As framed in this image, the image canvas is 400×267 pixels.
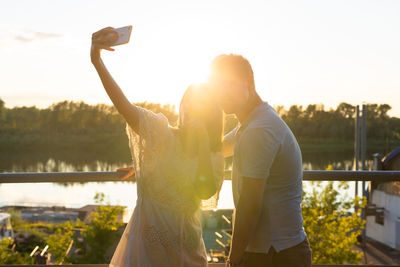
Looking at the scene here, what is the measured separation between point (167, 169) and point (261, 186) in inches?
20.7

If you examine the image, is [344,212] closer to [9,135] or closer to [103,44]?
[103,44]

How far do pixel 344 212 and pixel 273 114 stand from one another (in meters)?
9.95

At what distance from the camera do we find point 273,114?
1.71m

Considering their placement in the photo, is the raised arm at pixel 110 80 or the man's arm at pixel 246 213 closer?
the man's arm at pixel 246 213

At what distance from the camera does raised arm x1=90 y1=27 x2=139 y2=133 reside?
1.88m

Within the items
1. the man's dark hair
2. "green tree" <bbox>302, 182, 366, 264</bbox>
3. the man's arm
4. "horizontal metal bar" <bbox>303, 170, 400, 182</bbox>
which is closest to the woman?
the man's dark hair

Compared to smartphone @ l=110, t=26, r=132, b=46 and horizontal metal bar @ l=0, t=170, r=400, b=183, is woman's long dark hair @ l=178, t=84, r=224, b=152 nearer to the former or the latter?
smartphone @ l=110, t=26, r=132, b=46

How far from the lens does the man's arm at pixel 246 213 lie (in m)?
1.63

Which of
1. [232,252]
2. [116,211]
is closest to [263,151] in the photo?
[232,252]

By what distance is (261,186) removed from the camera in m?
1.64

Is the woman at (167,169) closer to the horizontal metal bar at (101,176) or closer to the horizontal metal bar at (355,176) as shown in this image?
the horizontal metal bar at (101,176)

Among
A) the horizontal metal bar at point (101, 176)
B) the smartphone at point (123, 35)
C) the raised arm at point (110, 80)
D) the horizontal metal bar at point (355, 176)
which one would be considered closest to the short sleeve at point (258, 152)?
the raised arm at point (110, 80)

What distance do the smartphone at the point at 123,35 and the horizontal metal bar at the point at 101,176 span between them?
82cm

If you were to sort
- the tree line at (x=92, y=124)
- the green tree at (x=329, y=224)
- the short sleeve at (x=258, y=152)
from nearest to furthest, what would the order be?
the short sleeve at (x=258, y=152) < the green tree at (x=329, y=224) < the tree line at (x=92, y=124)
